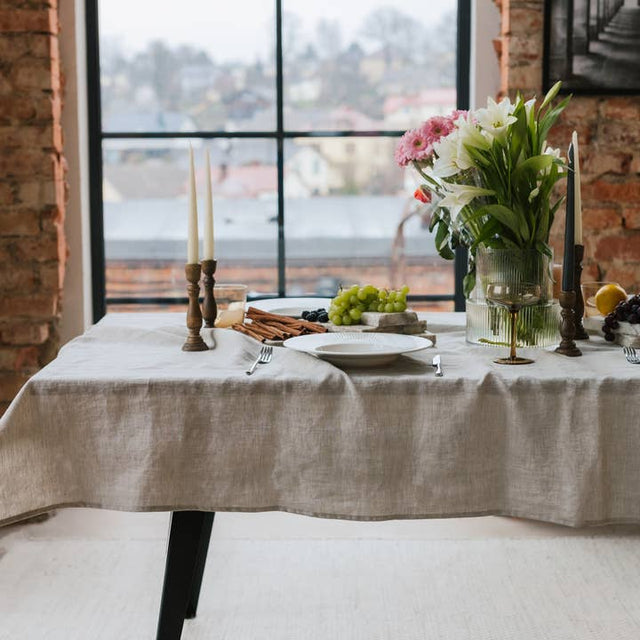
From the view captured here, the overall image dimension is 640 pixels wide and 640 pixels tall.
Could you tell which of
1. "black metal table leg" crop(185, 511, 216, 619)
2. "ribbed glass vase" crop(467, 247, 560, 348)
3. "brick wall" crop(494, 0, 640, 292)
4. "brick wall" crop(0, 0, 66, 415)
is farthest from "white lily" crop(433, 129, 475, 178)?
"brick wall" crop(0, 0, 66, 415)

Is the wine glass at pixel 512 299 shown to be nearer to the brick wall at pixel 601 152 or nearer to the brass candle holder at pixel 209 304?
the brass candle holder at pixel 209 304

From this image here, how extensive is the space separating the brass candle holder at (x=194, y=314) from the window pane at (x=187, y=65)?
154 centimetres

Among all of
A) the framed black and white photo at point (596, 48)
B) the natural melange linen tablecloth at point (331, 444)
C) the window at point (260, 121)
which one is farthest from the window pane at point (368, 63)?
the natural melange linen tablecloth at point (331, 444)

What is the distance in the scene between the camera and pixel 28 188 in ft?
8.73

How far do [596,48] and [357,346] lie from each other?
5.68ft

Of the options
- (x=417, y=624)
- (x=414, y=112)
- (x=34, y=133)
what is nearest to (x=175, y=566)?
(x=417, y=624)

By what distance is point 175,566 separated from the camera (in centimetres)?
142

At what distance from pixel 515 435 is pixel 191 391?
50 cm

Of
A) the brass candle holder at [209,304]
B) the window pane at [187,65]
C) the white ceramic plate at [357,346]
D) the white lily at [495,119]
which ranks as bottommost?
the white ceramic plate at [357,346]

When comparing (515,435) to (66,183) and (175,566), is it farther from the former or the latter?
(66,183)

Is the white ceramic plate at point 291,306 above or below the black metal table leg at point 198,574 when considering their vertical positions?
above

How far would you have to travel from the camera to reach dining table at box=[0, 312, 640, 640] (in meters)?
1.31

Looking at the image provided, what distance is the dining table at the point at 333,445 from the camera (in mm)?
1310

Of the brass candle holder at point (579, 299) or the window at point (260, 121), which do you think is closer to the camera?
the brass candle holder at point (579, 299)
